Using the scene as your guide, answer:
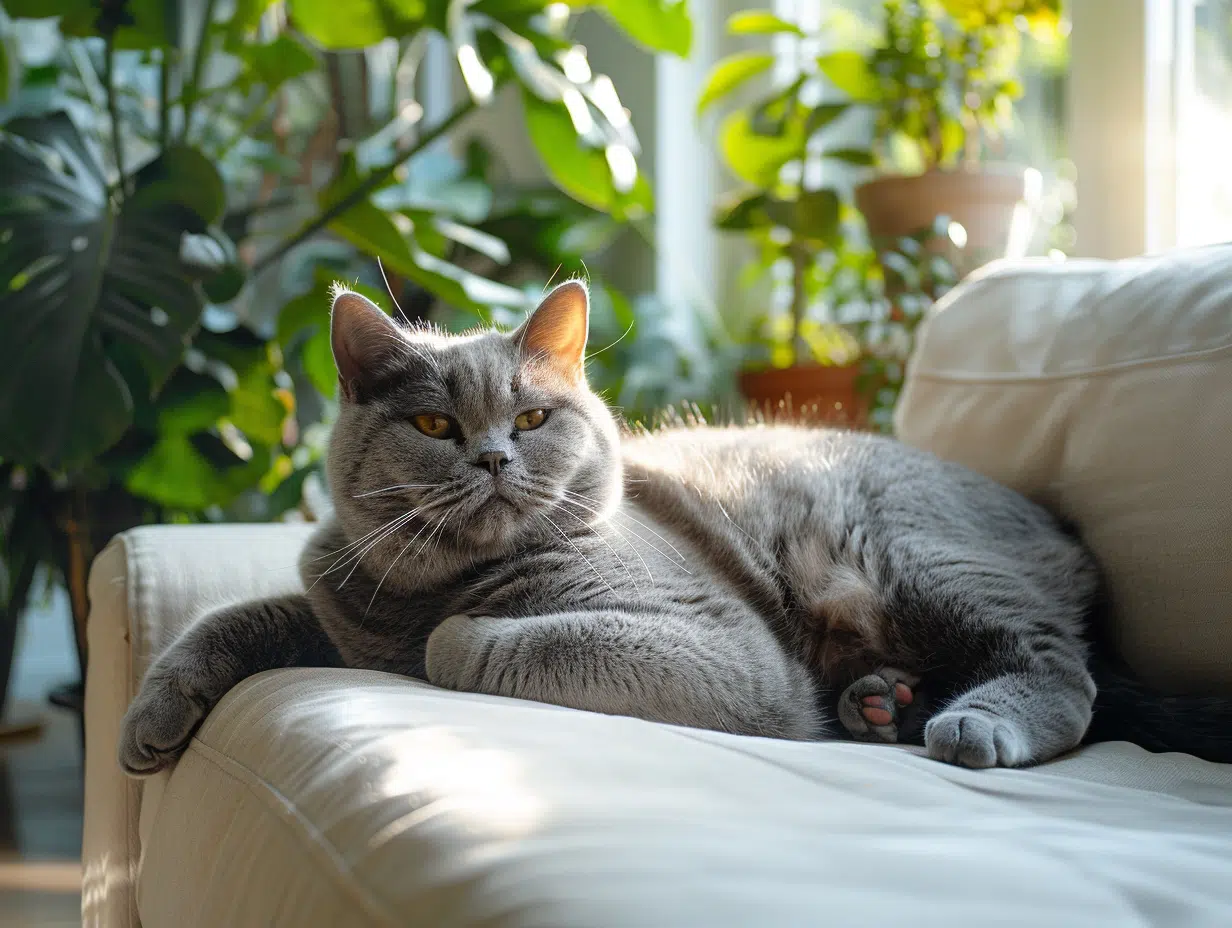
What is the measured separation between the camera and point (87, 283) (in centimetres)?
190

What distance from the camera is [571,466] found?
1.14 meters

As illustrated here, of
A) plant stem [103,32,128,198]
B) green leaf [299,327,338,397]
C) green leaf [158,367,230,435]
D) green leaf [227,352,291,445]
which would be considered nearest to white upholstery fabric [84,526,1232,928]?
green leaf [158,367,230,435]

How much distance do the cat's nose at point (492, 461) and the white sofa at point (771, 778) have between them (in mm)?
215

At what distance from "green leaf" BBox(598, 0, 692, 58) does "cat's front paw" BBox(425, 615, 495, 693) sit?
5.32 ft

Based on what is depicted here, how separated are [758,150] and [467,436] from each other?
1.63 meters

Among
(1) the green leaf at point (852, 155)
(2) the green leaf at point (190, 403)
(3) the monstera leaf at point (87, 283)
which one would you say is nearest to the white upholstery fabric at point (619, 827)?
Result: (3) the monstera leaf at point (87, 283)

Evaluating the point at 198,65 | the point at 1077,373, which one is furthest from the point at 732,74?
the point at 1077,373

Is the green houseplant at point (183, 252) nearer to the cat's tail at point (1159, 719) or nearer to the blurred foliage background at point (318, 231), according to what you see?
the blurred foliage background at point (318, 231)

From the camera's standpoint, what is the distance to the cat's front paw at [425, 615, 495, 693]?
98 cm

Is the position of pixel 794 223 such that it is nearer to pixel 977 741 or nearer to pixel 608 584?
pixel 608 584

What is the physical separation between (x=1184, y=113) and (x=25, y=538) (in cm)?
240

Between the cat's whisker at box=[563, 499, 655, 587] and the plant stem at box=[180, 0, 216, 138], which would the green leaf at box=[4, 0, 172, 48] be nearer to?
the plant stem at box=[180, 0, 216, 138]

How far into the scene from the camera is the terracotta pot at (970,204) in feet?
7.23

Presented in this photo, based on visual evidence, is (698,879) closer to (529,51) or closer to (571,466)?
(571,466)
